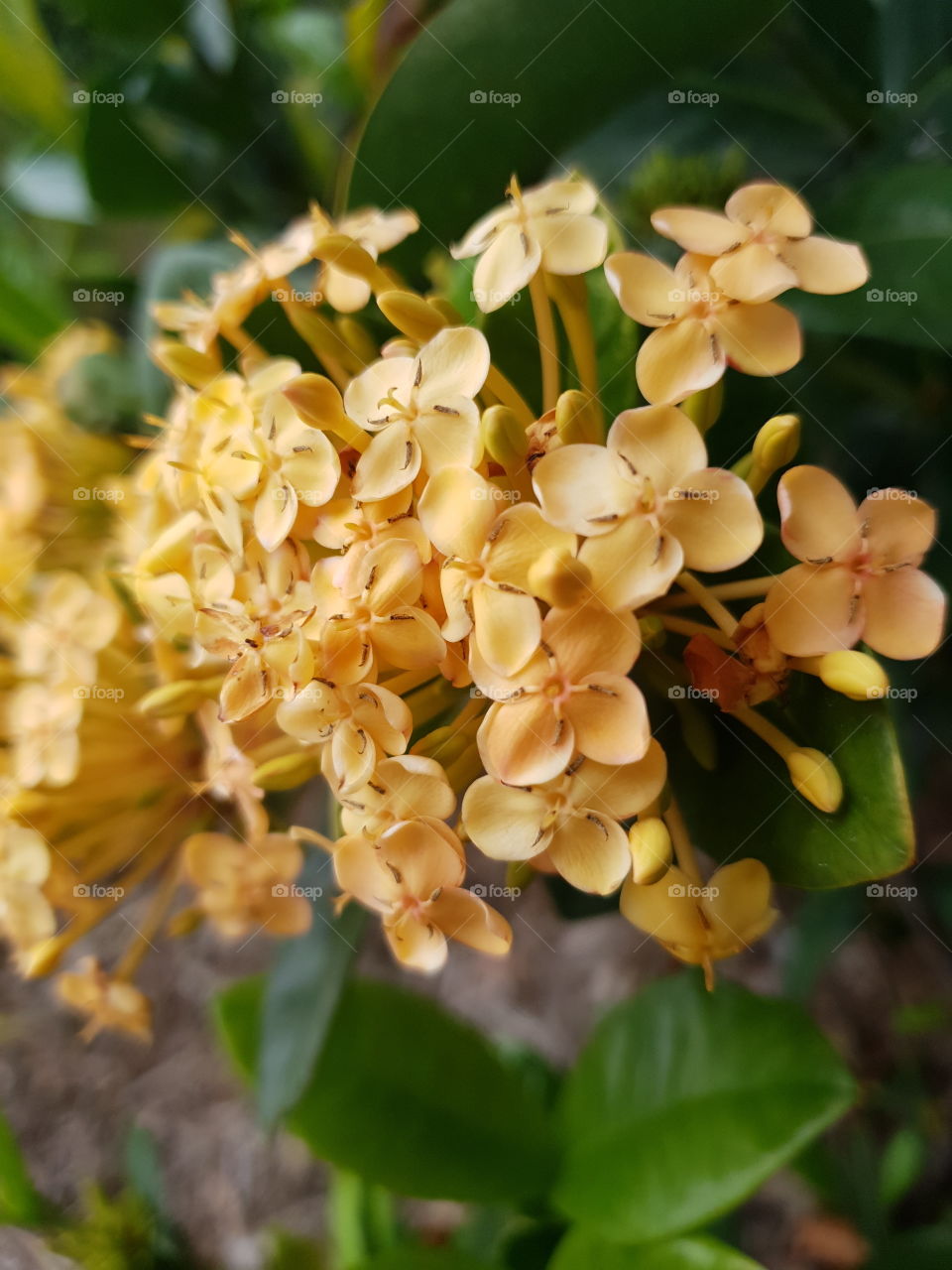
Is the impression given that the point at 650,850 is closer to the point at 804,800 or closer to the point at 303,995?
the point at 804,800

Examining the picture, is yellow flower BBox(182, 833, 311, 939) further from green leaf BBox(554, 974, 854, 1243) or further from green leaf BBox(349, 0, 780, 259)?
green leaf BBox(349, 0, 780, 259)

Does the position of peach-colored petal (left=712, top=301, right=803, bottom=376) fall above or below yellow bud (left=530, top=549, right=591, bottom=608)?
above

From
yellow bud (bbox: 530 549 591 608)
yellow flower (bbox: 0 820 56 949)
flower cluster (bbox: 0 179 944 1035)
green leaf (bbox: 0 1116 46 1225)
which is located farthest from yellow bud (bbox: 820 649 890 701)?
green leaf (bbox: 0 1116 46 1225)

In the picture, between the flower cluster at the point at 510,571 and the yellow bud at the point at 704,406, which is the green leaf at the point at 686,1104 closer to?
the flower cluster at the point at 510,571

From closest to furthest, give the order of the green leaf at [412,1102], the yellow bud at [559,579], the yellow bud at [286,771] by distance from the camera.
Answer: the yellow bud at [559,579]
the yellow bud at [286,771]
the green leaf at [412,1102]

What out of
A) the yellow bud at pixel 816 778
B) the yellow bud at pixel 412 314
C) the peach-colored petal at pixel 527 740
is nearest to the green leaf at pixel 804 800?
the yellow bud at pixel 816 778

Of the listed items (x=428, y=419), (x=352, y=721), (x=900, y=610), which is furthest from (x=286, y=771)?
(x=900, y=610)

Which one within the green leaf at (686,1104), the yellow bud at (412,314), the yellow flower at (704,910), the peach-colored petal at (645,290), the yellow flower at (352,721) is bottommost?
the green leaf at (686,1104)
